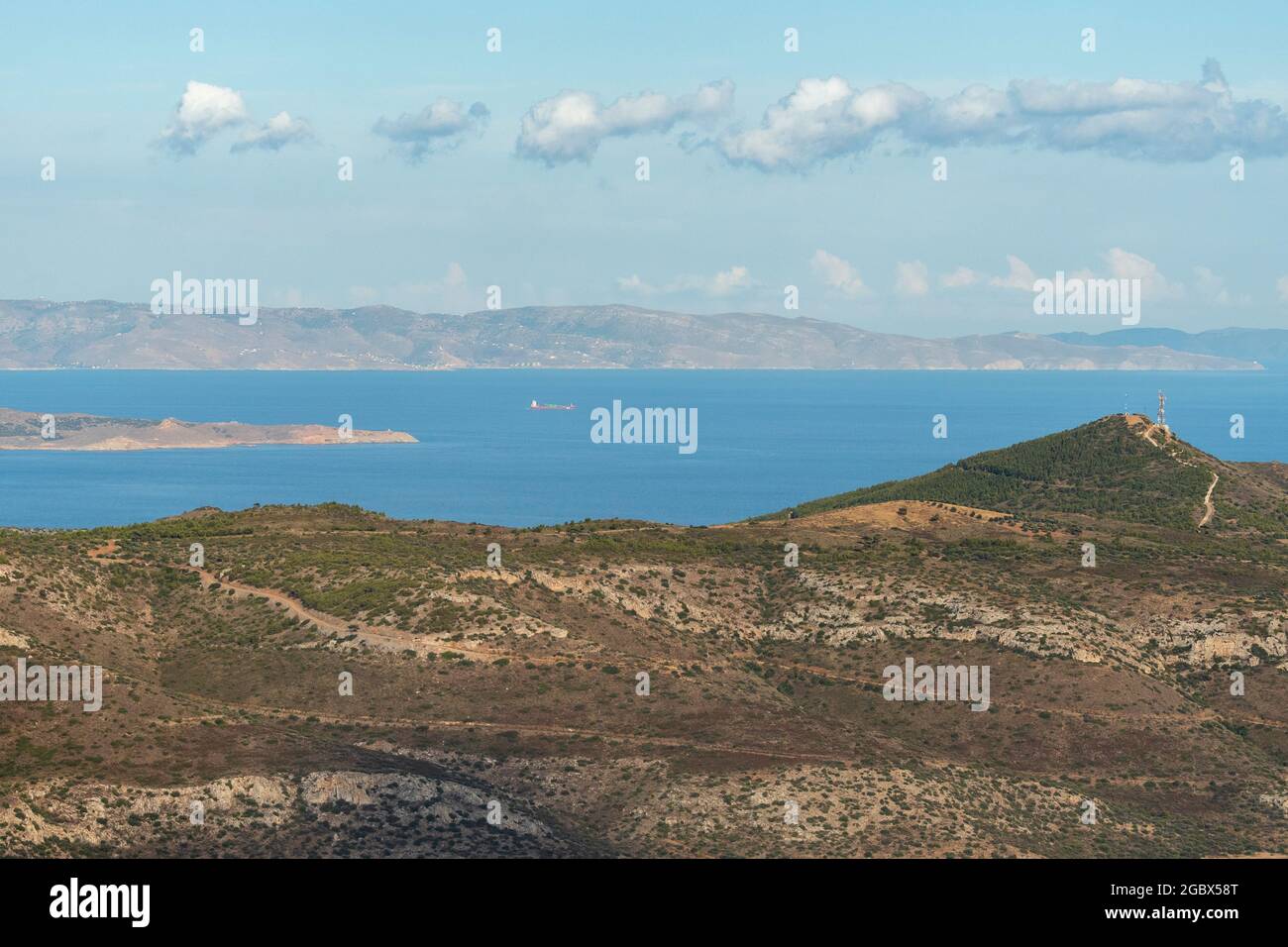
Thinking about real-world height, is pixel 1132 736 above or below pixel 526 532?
below

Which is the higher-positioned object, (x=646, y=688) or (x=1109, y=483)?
(x=1109, y=483)

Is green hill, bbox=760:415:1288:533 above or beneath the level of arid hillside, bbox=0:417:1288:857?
above

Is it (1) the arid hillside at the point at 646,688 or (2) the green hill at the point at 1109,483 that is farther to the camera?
(2) the green hill at the point at 1109,483

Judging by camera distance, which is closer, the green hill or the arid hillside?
the arid hillside

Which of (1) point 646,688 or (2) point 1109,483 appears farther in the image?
(2) point 1109,483

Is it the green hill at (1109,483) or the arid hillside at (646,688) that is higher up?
the green hill at (1109,483)

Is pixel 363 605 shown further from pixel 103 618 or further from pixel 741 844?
pixel 741 844
